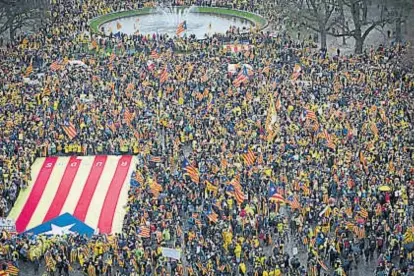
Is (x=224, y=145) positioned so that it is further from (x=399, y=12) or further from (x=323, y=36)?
(x=399, y=12)

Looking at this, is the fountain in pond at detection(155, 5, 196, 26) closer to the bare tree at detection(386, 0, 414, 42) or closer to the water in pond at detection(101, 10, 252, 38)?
the water in pond at detection(101, 10, 252, 38)

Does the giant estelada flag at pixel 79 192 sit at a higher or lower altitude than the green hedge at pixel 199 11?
lower

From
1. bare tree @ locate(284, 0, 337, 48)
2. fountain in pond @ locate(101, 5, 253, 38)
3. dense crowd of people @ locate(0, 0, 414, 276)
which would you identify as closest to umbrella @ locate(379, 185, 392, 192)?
dense crowd of people @ locate(0, 0, 414, 276)

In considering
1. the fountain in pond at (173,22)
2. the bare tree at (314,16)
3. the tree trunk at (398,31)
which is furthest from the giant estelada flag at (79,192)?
the fountain in pond at (173,22)

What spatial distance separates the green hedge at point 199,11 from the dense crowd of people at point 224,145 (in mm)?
6314

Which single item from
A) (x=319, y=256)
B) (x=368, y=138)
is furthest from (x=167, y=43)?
(x=319, y=256)

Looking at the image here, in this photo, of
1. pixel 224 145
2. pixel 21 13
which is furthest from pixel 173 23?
pixel 224 145

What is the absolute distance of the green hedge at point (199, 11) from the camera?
177 feet

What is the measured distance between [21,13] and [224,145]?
2185 centimetres

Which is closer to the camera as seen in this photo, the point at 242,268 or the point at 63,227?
the point at 242,268

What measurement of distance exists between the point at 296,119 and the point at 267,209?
7.64 m

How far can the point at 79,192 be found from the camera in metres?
29.9

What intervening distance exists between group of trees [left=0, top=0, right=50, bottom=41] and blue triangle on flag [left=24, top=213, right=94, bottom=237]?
74.4 feet

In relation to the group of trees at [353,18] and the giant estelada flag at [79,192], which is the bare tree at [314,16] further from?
the giant estelada flag at [79,192]
